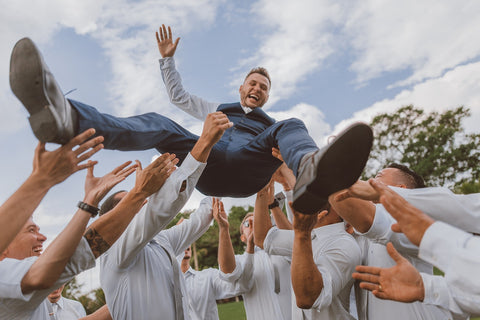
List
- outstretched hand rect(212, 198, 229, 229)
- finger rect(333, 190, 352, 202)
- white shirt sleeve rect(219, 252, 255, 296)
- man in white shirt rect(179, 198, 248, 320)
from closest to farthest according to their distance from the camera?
finger rect(333, 190, 352, 202) < outstretched hand rect(212, 198, 229, 229) < white shirt sleeve rect(219, 252, 255, 296) < man in white shirt rect(179, 198, 248, 320)

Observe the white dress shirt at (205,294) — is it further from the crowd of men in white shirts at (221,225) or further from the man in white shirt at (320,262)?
the man in white shirt at (320,262)

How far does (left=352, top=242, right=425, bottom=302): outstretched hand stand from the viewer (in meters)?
2.21

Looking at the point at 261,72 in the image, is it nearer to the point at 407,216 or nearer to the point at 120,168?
the point at 120,168

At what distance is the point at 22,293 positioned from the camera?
7.52ft

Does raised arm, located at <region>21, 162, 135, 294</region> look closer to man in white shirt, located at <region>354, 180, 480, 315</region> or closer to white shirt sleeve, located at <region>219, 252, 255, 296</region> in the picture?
man in white shirt, located at <region>354, 180, 480, 315</region>

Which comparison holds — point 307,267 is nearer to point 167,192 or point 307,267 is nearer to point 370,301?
point 370,301

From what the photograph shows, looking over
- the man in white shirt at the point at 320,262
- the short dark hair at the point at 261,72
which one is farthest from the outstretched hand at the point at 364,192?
the short dark hair at the point at 261,72

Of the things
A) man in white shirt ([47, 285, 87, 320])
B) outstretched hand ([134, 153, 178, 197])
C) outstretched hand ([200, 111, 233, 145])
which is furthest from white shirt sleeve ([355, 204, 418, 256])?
man in white shirt ([47, 285, 87, 320])

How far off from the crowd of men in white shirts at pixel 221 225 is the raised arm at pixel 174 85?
1.10 m

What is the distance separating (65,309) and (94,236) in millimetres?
2823

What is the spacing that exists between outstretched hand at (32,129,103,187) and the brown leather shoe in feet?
0.44

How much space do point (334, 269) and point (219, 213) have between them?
1.67 meters

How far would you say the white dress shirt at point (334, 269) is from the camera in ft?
10.3

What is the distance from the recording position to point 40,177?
2.28 metres
